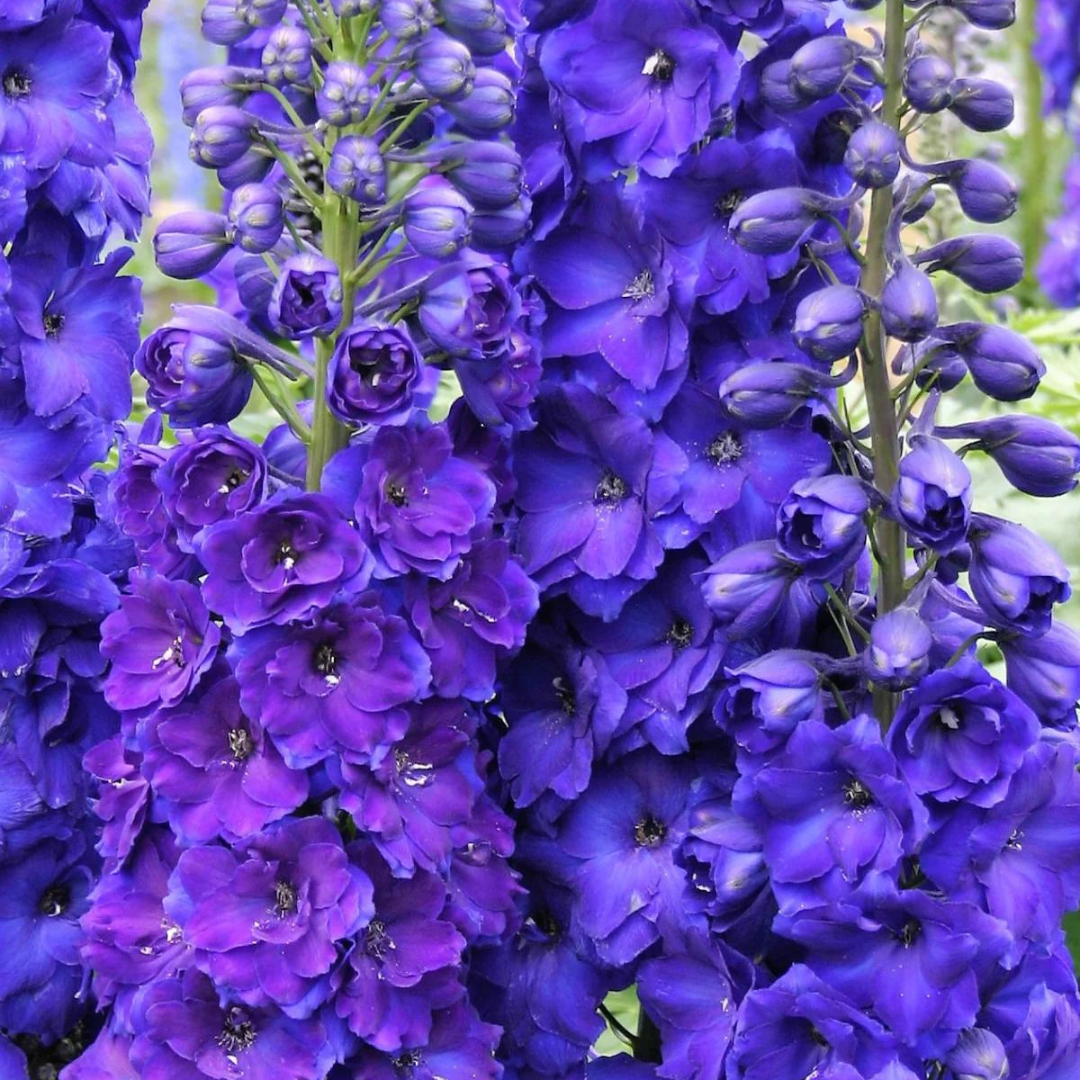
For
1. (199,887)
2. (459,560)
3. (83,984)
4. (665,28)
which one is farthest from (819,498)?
(83,984)

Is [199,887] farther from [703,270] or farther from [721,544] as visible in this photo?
[703,270]

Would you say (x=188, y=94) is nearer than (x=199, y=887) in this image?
No

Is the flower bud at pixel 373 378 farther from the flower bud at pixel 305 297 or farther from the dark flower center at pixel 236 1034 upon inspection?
the dark flower center at pixel 236 1034

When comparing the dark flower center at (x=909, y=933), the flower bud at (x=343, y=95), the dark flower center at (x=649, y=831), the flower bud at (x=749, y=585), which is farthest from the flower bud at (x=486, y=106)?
the dark flower center at (x=909, y=933)

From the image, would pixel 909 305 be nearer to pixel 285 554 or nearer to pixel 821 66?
pixel 821 66

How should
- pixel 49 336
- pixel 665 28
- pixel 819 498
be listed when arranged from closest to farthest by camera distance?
pixel 819 498, pixel 665 28, pixel 49 336

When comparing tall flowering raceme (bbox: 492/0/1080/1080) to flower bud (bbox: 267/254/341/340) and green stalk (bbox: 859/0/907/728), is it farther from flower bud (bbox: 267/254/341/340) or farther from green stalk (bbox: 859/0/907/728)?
flower bud (bbox: 267/254/341/340)

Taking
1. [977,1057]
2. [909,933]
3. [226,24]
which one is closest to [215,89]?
[226,24]
